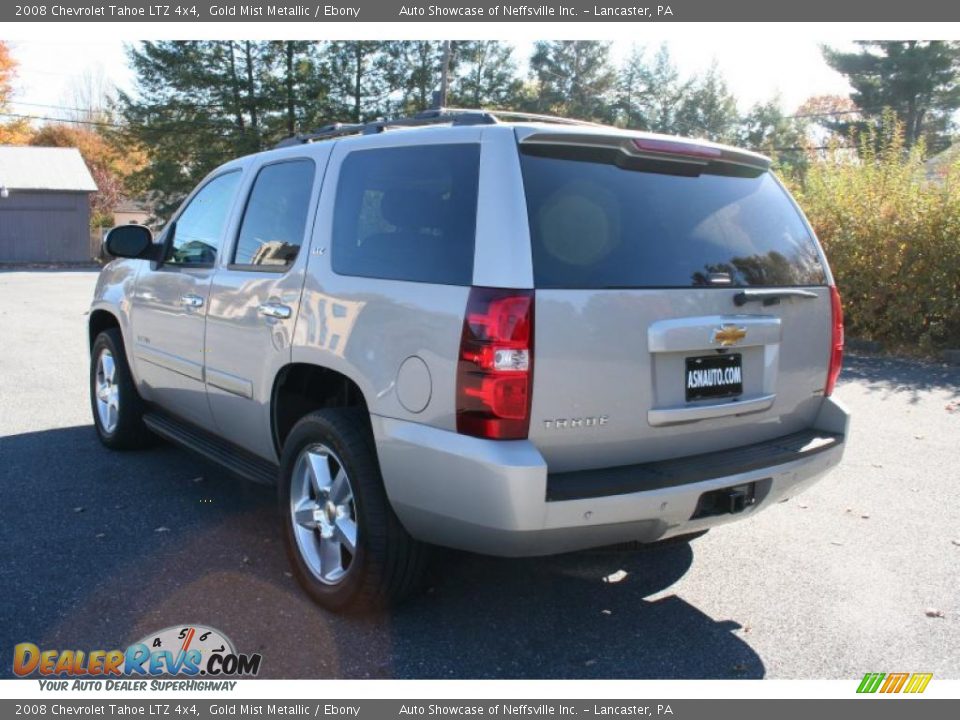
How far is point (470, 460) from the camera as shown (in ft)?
9.46

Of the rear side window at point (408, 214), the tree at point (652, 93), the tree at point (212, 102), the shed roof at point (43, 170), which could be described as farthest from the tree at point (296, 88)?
the rear side window at point (408, 214)

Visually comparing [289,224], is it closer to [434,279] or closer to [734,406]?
[434,279]

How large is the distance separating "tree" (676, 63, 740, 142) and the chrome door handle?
45.5 meters

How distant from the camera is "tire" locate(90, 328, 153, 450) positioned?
226 inches

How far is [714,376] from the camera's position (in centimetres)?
333

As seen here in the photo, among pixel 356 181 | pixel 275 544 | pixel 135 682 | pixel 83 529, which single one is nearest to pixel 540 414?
pixel 356 181

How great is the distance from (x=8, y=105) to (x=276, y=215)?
49.9 meters

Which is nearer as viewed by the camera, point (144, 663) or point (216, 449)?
point (144, 663)

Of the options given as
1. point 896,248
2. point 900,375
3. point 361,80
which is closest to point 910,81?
point 361,80

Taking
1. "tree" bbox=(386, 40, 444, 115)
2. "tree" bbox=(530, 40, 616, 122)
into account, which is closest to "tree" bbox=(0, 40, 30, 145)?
"tree" bbox=(386, 40, 444, 115)

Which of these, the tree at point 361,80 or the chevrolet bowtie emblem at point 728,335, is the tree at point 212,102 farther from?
the chevrolet bowtie emblem at point 728,335

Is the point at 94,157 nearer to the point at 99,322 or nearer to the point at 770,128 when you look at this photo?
the point at 770,128

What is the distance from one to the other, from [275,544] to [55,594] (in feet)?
3.41

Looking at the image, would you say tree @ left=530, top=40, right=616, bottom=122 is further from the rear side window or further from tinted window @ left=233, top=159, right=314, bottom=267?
the rear side window
